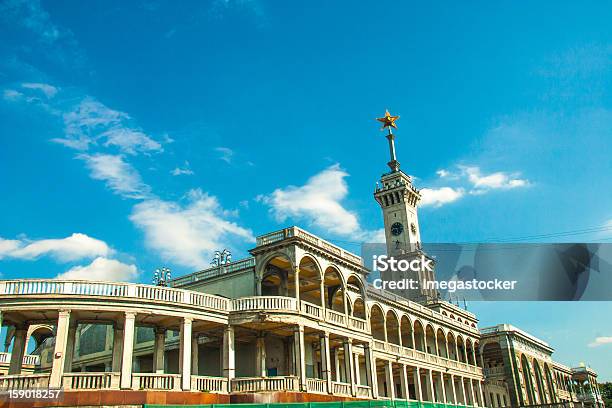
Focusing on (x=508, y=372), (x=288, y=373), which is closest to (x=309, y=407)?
(x=288, y=373)

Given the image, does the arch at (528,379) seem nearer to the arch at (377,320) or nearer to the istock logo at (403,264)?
the istock logo at (403,264)

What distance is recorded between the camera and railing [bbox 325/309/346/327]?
39.2 meters

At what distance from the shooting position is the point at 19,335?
3198 centimetres

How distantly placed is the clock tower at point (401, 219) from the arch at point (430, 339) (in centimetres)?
1690

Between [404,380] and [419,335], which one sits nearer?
[404,380]

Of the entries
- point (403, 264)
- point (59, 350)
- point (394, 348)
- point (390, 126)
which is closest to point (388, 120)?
point (390, 126)

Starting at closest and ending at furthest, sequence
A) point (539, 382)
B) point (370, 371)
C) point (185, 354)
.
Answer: point (185, 354), point (370, 371), point (539, 382)

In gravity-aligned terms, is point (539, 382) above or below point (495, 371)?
below

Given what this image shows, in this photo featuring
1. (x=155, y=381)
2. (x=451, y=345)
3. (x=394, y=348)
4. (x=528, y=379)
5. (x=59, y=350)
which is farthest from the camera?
(x=528, y=379)

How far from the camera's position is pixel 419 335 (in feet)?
212

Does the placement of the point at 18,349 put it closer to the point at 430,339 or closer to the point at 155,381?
the point at 155,381

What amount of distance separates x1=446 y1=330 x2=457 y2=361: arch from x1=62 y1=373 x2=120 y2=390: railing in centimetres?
4803

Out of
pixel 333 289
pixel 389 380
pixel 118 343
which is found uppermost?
pixel 333 289

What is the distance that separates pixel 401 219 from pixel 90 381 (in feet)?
225
